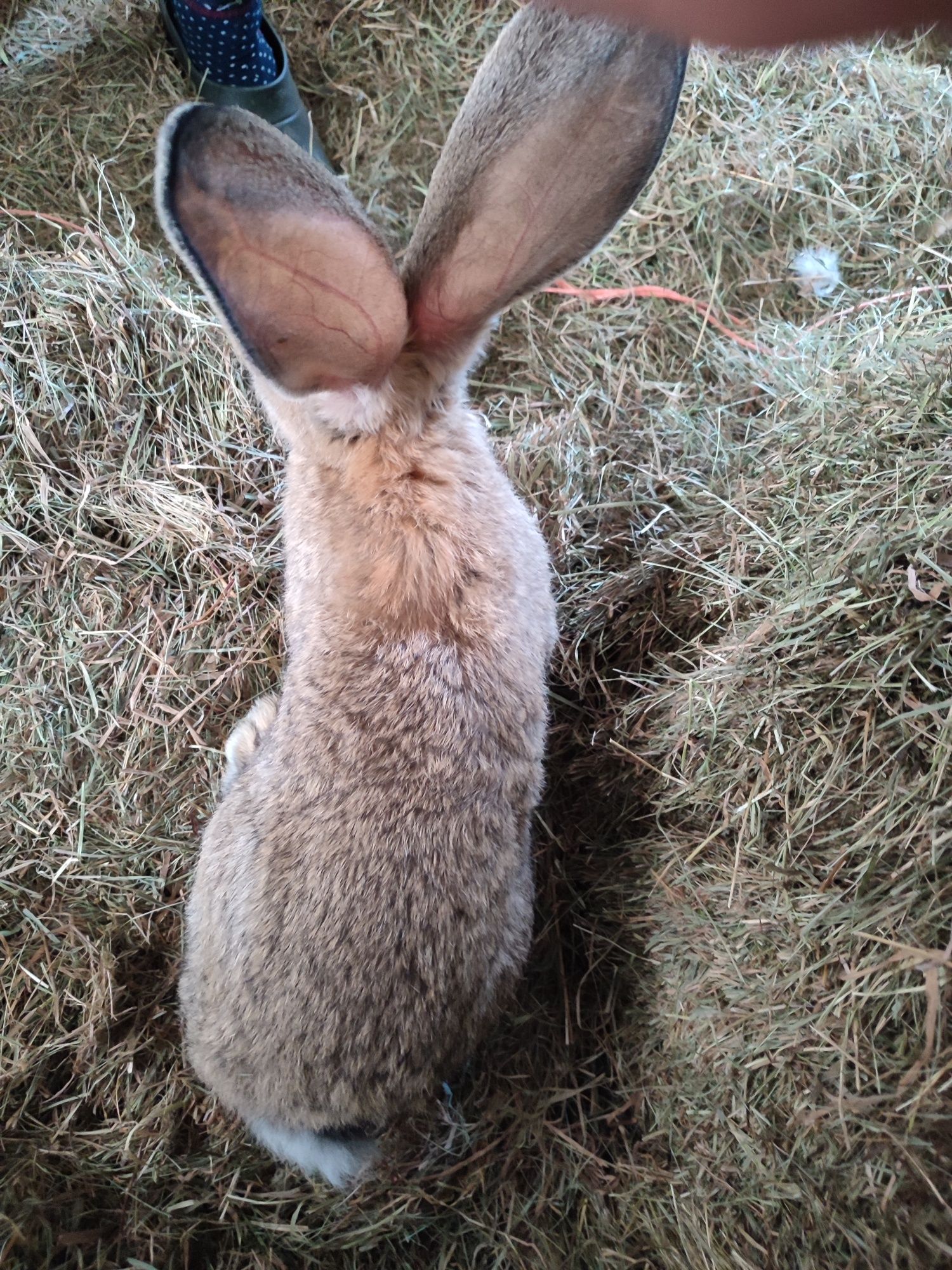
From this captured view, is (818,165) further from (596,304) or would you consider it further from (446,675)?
(446,675)

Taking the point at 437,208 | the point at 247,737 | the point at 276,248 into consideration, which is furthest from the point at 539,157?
the point at 247,737

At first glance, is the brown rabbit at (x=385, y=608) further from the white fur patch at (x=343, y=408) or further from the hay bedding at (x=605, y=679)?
the hay bedding at (x=605, y=679)

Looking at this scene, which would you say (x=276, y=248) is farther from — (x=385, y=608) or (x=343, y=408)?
(x=385, y=608)

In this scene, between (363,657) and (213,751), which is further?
(213,751)

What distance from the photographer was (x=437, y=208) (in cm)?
178

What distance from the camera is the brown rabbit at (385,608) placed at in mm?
1610

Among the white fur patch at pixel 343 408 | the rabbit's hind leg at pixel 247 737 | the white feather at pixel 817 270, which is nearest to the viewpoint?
the white fur patch at pixel 343 408

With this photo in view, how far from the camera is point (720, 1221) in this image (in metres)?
1.88

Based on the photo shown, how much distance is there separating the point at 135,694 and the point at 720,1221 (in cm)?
212

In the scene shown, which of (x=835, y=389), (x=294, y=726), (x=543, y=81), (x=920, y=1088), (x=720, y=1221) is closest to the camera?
(x=920, y=1088)

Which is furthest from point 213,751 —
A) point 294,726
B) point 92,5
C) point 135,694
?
point 92,5

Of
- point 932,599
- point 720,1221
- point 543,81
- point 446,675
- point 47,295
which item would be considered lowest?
point 720,1221

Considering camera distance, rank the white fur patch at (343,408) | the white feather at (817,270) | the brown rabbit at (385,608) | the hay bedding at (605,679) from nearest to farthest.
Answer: the brown rabbit at (385,608) → the hay bedding at (605,679) → the white fur patch at (343,408) → the white feather at (817,270)

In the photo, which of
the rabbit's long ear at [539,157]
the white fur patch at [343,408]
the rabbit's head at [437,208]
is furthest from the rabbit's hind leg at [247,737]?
the rabbit's long ear at [539,157]
